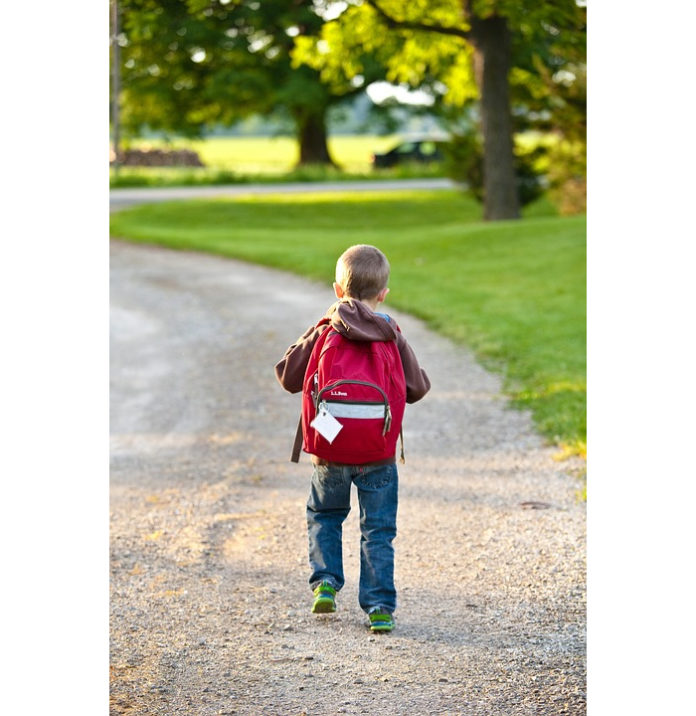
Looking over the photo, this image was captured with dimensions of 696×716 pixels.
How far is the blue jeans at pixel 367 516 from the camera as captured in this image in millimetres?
4090

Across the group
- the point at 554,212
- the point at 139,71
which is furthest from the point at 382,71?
the point at 554,212

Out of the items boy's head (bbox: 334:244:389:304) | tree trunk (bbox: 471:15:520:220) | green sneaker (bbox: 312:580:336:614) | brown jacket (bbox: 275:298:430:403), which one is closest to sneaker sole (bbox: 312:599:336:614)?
green sneaker (bbox: 312:580:336:614)

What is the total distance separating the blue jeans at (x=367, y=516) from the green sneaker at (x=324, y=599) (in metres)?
0.07

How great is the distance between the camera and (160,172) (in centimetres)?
3419

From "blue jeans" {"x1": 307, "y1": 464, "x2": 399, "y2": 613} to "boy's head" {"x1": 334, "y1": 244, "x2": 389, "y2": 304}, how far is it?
24.3 inches

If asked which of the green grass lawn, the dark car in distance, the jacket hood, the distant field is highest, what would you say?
the jacket hood

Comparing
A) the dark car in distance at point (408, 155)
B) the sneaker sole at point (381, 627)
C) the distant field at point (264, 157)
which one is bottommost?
the sneaker sole at point (381, 627)

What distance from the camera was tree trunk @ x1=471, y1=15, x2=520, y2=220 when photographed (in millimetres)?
19766

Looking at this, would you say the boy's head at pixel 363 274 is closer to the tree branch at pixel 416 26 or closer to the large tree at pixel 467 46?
the large tree at pixel 467 46

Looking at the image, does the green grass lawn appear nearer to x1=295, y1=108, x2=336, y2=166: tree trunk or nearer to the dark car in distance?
x1=295, y1=108, x2=336, y2=166: tree trunk

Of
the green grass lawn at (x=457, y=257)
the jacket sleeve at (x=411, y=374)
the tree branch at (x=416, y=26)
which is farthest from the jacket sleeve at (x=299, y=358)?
the tree branch at (x=416, y=26)

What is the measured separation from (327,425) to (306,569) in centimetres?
122

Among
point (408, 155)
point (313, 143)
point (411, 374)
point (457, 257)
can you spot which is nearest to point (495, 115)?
point (457, 257)
